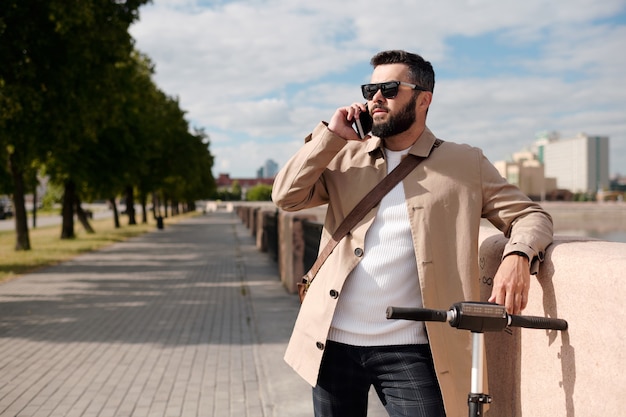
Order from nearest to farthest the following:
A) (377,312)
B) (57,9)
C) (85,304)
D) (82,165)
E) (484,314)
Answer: (484,314) → (377,312) → (85,304) → (57,9) → (82,165)

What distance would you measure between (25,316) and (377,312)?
28.3 ft

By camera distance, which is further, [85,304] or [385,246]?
[85,304]

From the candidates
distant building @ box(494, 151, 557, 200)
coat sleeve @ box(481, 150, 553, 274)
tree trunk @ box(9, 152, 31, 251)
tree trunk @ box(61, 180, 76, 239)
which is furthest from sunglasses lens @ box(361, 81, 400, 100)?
distant building @ box(494, 151, 557, 200)

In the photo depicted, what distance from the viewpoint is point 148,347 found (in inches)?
301

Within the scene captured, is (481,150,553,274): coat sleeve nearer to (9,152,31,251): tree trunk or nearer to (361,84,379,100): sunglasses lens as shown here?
(361,84,379,100): sunglasses lens

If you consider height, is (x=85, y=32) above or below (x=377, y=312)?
above

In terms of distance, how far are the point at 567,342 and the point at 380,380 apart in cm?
62

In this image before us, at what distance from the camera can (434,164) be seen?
239 cm

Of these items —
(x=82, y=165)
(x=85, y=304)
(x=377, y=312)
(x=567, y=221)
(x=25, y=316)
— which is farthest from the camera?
(x=567, y=221)

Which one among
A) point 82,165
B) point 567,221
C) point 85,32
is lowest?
point 567,221

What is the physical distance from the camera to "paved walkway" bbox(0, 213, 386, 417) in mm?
5469

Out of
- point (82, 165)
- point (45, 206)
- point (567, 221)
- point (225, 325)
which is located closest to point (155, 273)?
point (225, 325)

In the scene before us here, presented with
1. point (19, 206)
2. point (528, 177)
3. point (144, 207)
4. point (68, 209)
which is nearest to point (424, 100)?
point (19, 206)

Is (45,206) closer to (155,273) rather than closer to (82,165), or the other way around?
(82,165)
